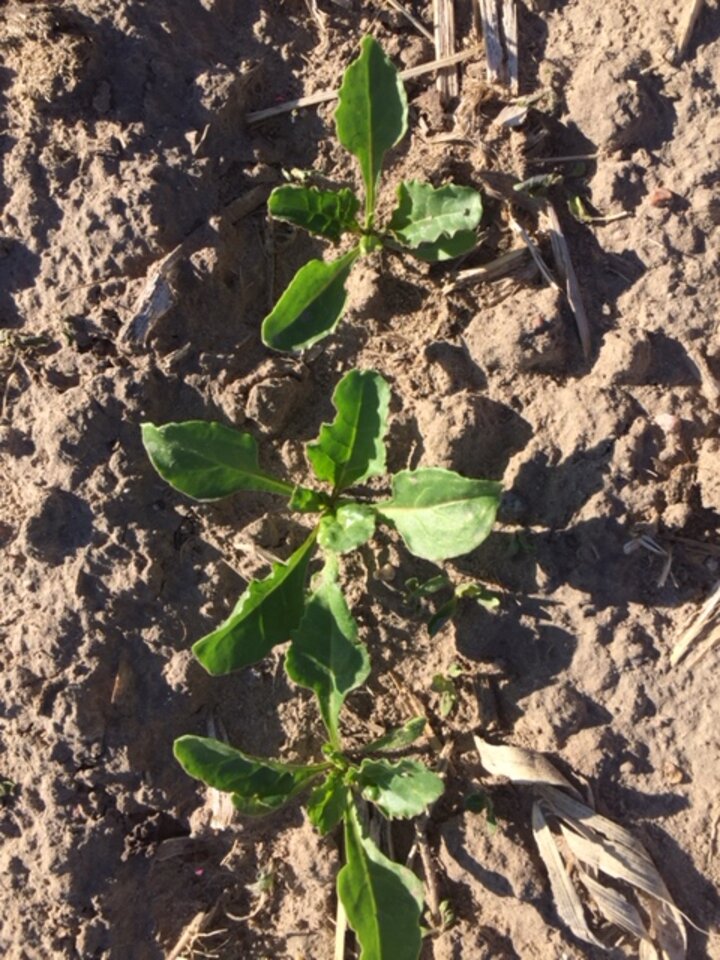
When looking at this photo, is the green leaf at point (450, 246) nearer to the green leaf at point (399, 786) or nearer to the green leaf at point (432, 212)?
the green leaf at point (432, 212)

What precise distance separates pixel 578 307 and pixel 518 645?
73 cm

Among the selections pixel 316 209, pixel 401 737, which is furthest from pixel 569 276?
pixel 401 737

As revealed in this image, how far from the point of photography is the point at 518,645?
201 cm

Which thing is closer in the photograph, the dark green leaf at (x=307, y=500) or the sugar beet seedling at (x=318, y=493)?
the sugar beet seedling at (x=318, y=493)

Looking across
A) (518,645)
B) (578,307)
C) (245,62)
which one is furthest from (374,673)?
(245,62)

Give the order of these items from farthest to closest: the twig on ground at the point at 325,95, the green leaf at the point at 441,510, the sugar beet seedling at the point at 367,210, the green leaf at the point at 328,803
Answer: the twig on ground at the point at 325,95 → the sugar beet seedling at the point at 367,210 → the green leaf at the point at 328,803 → the green leaf at the point at 441,510

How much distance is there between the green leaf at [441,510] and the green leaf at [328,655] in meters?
0.21

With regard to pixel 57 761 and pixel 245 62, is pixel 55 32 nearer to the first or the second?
pixel 245 62

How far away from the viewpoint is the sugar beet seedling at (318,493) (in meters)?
1.88

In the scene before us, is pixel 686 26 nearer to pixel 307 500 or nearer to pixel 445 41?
pixel 445 41

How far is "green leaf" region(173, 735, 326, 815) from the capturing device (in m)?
1.87

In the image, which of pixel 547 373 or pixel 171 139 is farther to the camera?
pixel 171 139

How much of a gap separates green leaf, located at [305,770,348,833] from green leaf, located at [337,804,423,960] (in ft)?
0.17

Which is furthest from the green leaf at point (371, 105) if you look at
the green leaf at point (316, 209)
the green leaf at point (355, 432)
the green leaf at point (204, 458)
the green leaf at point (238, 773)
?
the green leaf at point (238, 773)
